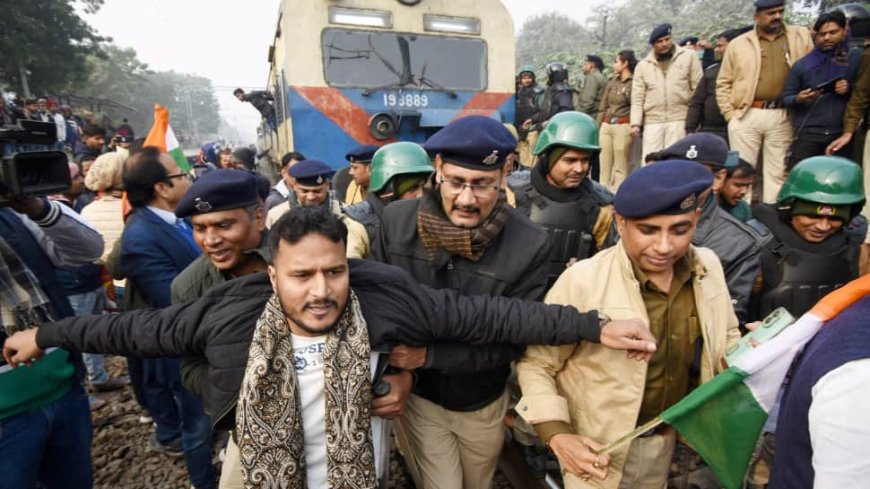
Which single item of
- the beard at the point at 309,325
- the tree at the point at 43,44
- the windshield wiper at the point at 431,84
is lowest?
the beard at the point at 309,325

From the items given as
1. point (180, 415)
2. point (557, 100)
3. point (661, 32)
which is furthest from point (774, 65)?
point (180, 415)

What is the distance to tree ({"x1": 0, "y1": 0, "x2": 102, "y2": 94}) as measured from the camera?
23234mm

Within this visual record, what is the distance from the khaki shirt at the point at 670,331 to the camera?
1.66 metres

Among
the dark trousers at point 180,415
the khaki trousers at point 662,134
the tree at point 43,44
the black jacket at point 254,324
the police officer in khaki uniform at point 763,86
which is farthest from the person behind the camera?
the tree at point 43,44

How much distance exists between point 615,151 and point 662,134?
944mm

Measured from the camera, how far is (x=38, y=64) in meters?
25.2

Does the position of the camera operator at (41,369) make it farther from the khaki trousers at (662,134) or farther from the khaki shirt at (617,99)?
the khaki shirt at (617,99)

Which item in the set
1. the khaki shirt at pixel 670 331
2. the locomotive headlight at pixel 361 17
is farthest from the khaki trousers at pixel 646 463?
the locomotive headlight at pixel 361 17

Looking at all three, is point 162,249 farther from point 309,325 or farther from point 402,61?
point 402,61

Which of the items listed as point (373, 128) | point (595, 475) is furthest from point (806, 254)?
point (373, 128)

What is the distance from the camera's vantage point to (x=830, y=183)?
7.41 ft

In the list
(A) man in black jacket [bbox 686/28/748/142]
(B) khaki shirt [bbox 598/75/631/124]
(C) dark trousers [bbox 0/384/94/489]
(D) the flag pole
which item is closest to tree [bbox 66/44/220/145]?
(B) khaki shirt [bbox 598/75/631/124]

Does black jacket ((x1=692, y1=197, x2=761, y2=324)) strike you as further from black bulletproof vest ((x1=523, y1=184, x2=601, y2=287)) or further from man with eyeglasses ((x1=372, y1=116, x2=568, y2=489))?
man with eyeglasses ((x1=372, y1=116, x2=568, y2=489))

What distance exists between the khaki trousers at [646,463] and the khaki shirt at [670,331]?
16 cm
